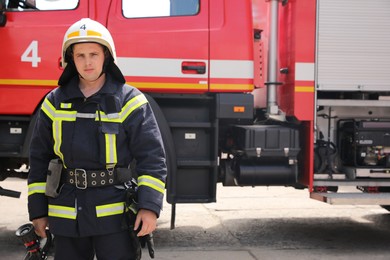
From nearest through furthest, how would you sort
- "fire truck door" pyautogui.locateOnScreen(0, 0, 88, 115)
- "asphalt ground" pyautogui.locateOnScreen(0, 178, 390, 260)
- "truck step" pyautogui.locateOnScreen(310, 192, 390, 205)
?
"fire truck door" pyautogui.locateOnScreen(0, 0, 88, 115), "truck step" pyautogui.locateOnScreen(310, 192, 390, 205), "asphalt ground" pyautogui.locateOnScreen(0, 178, 390, 260)

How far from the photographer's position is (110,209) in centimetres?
223

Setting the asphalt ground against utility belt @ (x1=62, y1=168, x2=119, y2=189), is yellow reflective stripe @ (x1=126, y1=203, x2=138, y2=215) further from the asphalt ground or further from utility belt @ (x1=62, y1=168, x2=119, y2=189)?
the asphalt ground

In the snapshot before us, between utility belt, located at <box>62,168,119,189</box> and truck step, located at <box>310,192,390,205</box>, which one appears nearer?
utility belt, located at <box>62,168,119,189</box>

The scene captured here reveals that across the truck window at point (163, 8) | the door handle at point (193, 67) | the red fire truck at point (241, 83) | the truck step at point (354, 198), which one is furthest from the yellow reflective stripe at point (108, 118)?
the truck step at point (354, 198)

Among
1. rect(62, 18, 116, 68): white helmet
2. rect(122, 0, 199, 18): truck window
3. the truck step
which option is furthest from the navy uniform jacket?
the truck step

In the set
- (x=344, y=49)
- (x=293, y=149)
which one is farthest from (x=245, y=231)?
(x=344, y=49)

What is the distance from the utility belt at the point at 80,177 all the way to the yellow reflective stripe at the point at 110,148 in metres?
0.05

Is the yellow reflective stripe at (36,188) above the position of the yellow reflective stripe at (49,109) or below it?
below

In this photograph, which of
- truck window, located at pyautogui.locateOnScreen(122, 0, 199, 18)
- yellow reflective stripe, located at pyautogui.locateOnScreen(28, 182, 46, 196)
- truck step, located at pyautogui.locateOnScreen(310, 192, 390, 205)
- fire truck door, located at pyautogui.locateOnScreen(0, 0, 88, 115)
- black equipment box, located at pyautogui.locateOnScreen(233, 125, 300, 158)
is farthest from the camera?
black equipment box, located at pyautogui.locateOnScreen(233, 125, 300, 158)

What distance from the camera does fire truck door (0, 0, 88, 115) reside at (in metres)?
3.98

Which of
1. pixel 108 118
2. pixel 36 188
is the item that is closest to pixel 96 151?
pixel 108 118

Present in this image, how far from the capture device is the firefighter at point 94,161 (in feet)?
7.27

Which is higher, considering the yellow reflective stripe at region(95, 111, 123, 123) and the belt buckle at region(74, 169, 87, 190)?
the yellow reflective stripe at region(95, 111, 123, 123)

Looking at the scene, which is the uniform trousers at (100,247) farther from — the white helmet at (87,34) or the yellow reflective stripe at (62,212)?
the white helmet at (87,34)
